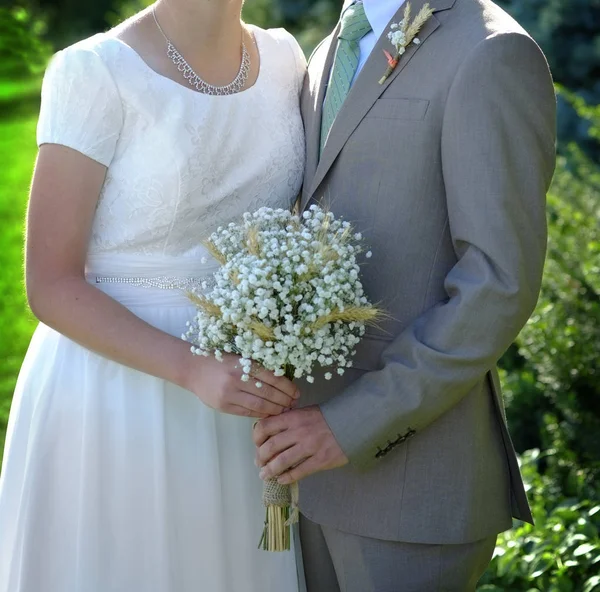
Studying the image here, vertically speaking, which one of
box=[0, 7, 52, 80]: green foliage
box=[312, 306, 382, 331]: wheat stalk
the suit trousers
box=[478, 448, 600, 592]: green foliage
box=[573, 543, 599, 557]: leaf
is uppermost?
box=[312, 306, 382, 331]: wheat stalk

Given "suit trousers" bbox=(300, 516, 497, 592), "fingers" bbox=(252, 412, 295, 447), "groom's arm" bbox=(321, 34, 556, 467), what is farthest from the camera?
"suit trousers" bbox=(300, 516, 497, 592)

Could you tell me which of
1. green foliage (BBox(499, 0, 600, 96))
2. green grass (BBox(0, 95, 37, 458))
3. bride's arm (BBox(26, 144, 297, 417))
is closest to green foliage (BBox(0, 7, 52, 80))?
green grass (BBox(0, 95, 37, 458))

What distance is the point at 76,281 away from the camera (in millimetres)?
2510

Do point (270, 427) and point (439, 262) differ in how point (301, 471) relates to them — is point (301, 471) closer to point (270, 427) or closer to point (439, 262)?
point (270, 427)

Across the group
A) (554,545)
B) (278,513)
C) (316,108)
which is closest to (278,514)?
(278,513)

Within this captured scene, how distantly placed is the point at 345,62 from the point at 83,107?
26.4 inches

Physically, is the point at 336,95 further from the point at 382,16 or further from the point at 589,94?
the point at 589,94

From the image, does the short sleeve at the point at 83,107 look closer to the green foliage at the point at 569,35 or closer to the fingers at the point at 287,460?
the fingers at the point at 287,460

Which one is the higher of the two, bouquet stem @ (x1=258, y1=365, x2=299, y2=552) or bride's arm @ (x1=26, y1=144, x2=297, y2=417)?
bride's arm @ (x1=26, y1=144, x2=297, y2=417)

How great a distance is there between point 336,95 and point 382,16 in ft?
0.74

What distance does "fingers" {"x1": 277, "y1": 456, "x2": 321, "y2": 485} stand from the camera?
2359 millimetres

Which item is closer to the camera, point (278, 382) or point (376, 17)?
point (278, 382)

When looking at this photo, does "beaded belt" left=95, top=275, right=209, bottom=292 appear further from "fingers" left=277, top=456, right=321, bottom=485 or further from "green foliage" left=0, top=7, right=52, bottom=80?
"green foliage" left=0, top=7, right=52, bottom=80

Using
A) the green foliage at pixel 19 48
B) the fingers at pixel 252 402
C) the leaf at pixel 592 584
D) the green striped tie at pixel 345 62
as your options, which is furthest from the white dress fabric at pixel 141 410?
the green foliage at pixel 19 48
